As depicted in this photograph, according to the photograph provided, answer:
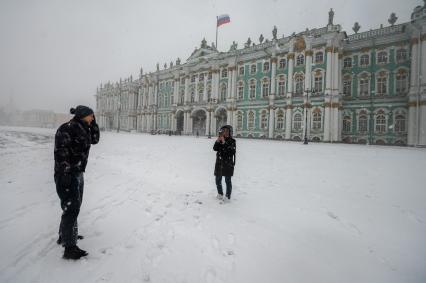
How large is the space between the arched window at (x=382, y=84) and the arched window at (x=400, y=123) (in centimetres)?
337

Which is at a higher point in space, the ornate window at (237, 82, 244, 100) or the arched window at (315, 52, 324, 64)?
the arched window at (315, 52, 324, 64)

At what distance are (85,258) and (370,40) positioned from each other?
3676cm

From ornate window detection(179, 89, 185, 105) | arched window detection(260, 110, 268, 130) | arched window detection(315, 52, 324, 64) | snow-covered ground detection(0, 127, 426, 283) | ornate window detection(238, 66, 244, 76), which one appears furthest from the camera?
ornate window detection(179, 89, 185, 105)

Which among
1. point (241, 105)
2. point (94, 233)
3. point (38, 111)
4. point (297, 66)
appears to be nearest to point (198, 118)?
point (241, 105)

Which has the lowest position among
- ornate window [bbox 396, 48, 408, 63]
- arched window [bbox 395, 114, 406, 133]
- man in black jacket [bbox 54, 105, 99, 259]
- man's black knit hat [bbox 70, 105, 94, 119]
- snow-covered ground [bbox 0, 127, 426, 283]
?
snow-covered ground [bbox 0, 127, 426, 283]

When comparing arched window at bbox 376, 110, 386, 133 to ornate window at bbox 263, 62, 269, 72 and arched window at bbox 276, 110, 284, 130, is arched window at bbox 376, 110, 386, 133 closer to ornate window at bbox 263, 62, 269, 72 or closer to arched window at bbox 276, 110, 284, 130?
arched window at bbox 276, 110, 284, 130

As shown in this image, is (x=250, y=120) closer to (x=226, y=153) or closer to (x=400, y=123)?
(x=400, y=123)

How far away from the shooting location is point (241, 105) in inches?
1494

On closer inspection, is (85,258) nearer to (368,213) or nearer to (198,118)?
(368,213)

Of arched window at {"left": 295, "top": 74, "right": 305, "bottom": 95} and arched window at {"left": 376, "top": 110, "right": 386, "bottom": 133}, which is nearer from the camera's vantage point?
arched window at {"left": 376, "top": 110, "right": 386, "bottom": 133}

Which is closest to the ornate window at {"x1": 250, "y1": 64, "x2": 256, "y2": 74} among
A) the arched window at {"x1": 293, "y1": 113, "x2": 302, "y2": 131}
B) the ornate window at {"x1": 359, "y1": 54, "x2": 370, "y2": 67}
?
the arched window at {"x1": 293, "y1": 113, "x2": 302, "y2": 131}

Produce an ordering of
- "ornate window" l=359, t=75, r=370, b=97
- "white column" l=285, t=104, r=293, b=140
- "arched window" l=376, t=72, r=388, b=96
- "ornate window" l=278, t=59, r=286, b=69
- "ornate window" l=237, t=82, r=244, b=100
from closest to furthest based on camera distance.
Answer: "arched window" l=376, t=72, r=388, b=96, "ornate window" l=359, t=75, r=370, b=97, "white column" l=285, t=104, r=293, b=140, "ornate window" l=278, t=59, r=286, b=69, "ornate window" l=237, t=82, r=244, b=100

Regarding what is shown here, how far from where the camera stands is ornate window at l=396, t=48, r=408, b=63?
27.4 m

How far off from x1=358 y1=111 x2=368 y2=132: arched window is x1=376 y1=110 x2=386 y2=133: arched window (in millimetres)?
1133
